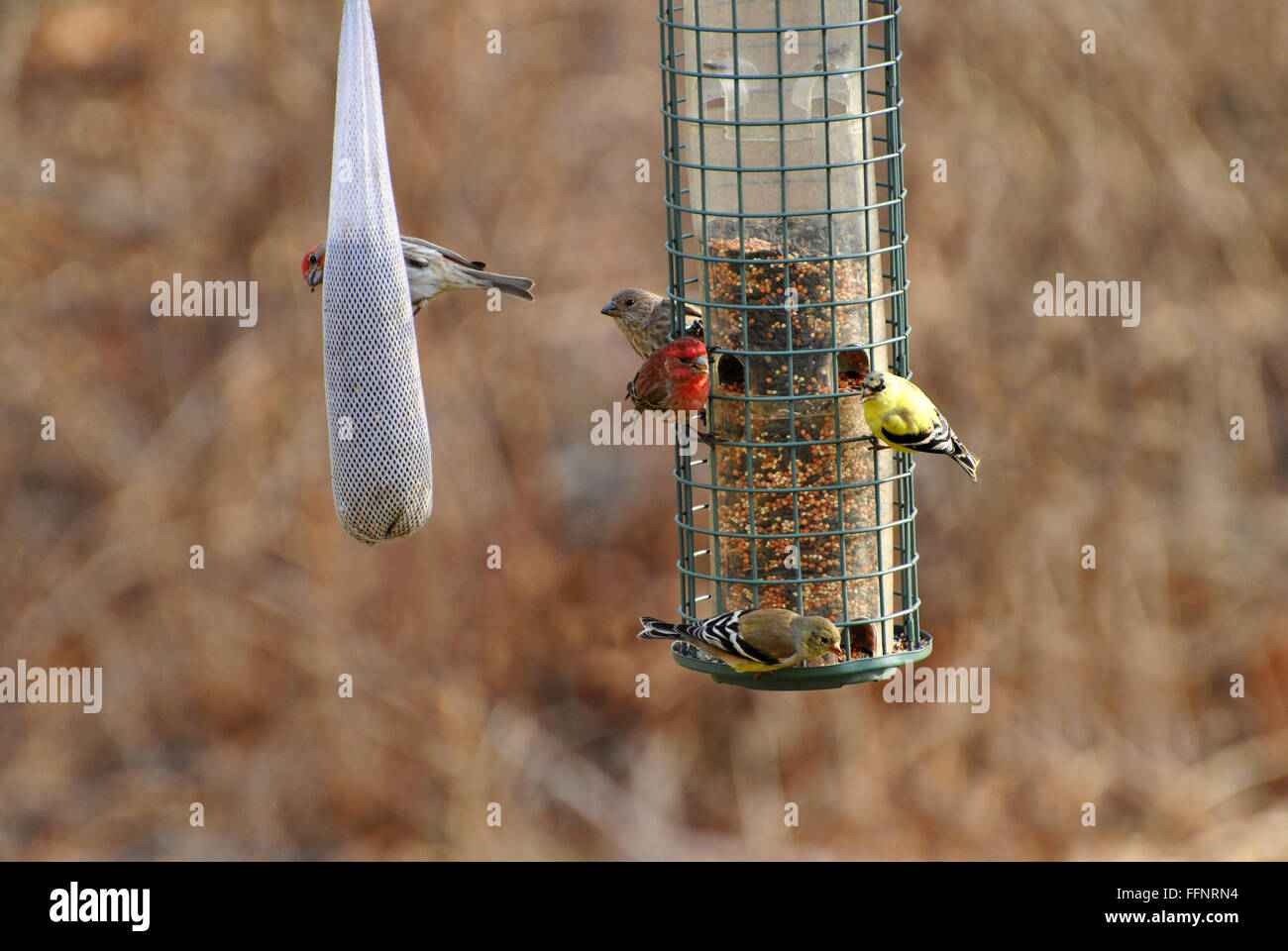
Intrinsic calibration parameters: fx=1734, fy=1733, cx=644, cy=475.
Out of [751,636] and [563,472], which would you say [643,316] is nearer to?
[751,636]

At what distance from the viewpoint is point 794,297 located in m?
6.16

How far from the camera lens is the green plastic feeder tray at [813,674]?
19.1 feet

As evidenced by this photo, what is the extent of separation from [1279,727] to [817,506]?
681 centimetres

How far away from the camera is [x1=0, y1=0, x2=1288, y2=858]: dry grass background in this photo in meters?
10.8

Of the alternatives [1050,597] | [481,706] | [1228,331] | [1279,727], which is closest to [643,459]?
[481,706]

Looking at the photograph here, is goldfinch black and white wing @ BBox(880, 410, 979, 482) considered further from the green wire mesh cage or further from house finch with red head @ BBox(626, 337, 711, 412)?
house finch with red head @ BBox(626, 337, 711, 412)

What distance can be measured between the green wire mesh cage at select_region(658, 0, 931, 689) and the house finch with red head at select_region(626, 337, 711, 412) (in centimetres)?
17

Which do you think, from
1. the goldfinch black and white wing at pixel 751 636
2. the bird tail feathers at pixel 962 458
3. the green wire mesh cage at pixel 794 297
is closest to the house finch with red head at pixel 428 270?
the green wire mesh cage at pixel 794 297

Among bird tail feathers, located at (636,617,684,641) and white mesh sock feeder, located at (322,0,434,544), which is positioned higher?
white mesh sock feeder, located at (322,0,434,544)

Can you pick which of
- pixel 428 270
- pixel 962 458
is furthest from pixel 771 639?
→ pixel 428 270

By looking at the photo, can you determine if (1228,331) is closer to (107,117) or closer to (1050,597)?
(1050,597)

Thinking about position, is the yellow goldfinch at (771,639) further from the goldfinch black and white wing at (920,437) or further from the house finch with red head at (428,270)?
the house finch with red head at (428,270)

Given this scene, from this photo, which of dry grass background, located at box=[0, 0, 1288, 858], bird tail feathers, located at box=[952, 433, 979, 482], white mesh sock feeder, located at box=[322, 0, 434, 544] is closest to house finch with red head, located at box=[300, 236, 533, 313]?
white mesh sock feeder, located at box=[322, 0, 434, 544]

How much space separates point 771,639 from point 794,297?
125cm
